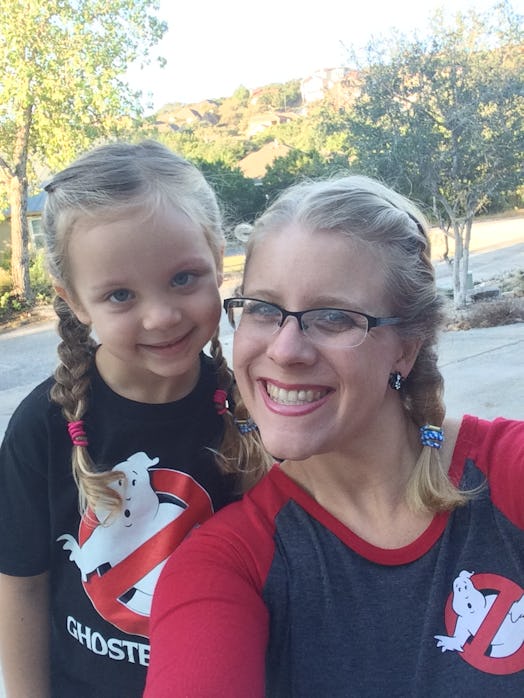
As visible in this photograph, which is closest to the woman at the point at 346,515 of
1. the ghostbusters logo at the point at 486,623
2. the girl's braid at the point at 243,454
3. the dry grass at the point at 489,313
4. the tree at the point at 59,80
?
the ghostbusters logo at the point at 486,623

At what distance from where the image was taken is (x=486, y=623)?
1216mm

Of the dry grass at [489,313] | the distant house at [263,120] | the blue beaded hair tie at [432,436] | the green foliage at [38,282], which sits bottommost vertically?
the green foliage at [38,282]

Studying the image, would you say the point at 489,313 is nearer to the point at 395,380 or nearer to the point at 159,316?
the point at 395,380

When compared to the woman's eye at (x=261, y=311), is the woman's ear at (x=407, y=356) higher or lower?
lower

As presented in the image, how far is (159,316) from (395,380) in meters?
0.53

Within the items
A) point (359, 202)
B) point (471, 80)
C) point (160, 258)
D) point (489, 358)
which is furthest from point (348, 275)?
point (471, 80)

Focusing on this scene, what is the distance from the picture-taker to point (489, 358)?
6.32 meters

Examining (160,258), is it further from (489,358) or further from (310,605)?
(489,358)

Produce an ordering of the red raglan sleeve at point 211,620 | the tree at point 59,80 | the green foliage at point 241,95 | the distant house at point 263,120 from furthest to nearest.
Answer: the green foliage at point 241,95 → the distant house at point 263,120 → the tree at point 59,80 → the red raglan sleeve at point 211,620

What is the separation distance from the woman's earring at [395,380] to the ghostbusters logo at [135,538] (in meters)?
0.49

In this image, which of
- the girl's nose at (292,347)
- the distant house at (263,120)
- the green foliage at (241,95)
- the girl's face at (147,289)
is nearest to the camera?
the girl's nose at (292,347)

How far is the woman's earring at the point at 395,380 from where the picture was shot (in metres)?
1.44

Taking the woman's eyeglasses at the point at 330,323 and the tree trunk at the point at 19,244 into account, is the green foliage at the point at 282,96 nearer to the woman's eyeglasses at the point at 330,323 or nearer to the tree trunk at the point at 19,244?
the tree trunk at the point at 19,244

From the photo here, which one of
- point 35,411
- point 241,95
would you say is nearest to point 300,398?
point 35,411
